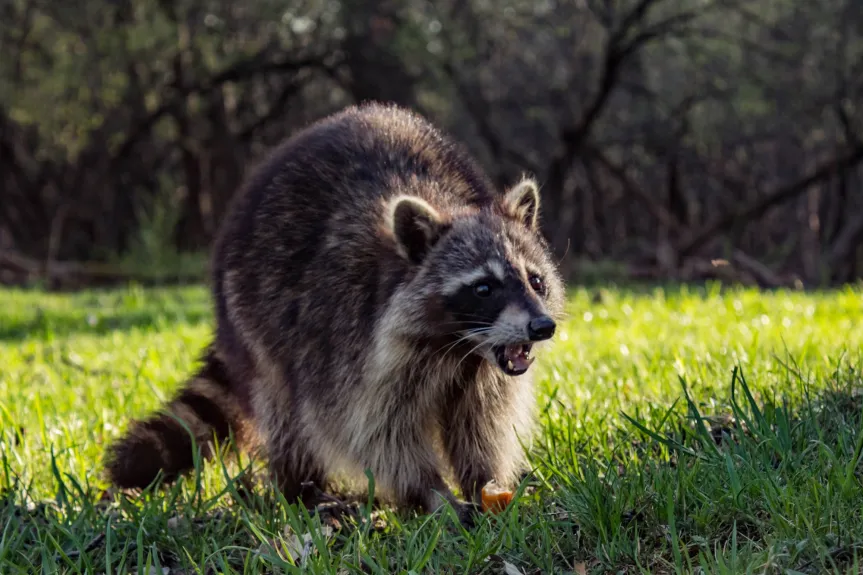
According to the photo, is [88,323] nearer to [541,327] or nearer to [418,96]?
[541,327]

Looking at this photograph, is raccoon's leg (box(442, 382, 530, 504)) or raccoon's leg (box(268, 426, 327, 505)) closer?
raccoon's leg (box(442, 382, 530, 504))

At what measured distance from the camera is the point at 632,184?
1919 cm

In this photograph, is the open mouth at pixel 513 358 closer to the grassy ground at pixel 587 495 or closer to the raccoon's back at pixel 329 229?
the grassy ground at pixel 587 495

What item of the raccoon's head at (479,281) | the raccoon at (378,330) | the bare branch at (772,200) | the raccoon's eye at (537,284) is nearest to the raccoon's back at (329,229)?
the raccoon at (378,330)

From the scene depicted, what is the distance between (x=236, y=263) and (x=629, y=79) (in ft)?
60.2

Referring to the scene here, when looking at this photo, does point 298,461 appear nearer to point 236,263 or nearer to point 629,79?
point 236,263

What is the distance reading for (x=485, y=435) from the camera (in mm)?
3746

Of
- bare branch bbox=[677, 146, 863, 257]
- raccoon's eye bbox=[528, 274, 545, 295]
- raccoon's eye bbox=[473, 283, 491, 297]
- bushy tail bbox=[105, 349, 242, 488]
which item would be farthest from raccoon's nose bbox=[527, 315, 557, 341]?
bare branch bbox=[677, 146, 863, 257]

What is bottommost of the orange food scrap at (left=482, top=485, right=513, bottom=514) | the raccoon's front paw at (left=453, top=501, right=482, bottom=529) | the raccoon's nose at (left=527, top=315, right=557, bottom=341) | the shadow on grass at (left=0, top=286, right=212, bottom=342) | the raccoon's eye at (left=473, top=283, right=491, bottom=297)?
the shadow on grass at (left=0, top=286, right=212, bottom=342)

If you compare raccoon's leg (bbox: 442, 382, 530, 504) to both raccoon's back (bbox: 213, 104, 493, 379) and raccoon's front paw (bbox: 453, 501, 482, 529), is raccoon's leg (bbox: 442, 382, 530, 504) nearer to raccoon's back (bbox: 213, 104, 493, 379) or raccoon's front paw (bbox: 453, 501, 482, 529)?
raccoon's front paw (bbox: 453, 501, 482, 529)

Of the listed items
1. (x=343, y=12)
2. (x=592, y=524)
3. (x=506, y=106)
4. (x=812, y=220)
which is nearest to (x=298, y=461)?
(x=592, y=524)

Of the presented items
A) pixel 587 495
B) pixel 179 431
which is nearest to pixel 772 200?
pixel 179 431

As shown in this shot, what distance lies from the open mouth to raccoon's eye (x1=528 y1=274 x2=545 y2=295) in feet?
0.92

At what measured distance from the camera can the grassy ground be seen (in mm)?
2693
